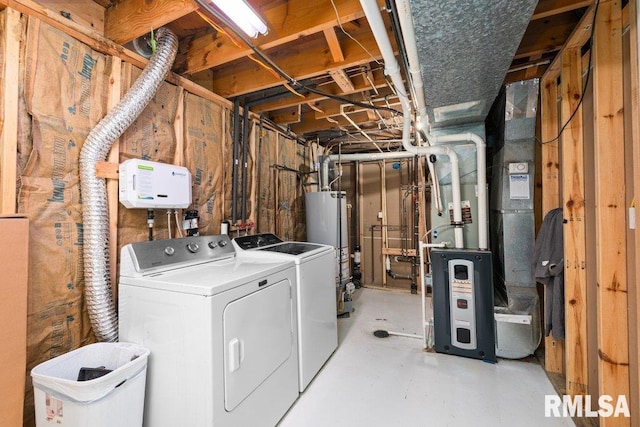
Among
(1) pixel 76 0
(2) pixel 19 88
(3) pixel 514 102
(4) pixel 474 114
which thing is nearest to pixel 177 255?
(2) pixel 19 88

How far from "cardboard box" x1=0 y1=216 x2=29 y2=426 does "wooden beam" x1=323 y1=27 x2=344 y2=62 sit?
1.98 m

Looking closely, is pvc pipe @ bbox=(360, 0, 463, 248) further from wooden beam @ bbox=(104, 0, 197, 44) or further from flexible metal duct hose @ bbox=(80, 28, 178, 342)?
flexible metal duct hose @ bbox=(80, 28, 178, 342)

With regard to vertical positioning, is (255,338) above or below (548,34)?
below

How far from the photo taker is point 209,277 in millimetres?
1479

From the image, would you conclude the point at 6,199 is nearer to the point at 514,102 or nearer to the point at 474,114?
the point at 474,114

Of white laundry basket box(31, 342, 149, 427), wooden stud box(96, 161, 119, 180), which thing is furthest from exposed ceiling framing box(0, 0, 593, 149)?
white laundry basket box(31, 342, 149, 427)

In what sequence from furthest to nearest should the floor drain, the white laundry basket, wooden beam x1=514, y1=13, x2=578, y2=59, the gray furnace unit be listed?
the floor drain, the gray furnace unit, wooden beam x1=514, y1=13, x2=578, y2=59, the white laundry basket

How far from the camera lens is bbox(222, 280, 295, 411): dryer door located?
1364mm

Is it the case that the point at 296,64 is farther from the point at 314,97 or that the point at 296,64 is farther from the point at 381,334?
the point at 381,334

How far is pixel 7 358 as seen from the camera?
1.16m

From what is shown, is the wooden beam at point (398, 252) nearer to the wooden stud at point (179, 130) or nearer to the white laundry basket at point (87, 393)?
the wooden stud at point (179, 130)

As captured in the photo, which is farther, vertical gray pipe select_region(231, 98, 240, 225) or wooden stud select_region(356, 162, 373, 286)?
wooden stud select_region(356, 162, 373, 286)

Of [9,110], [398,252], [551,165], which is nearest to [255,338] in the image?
[9,110]

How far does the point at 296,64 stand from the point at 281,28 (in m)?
0.50
